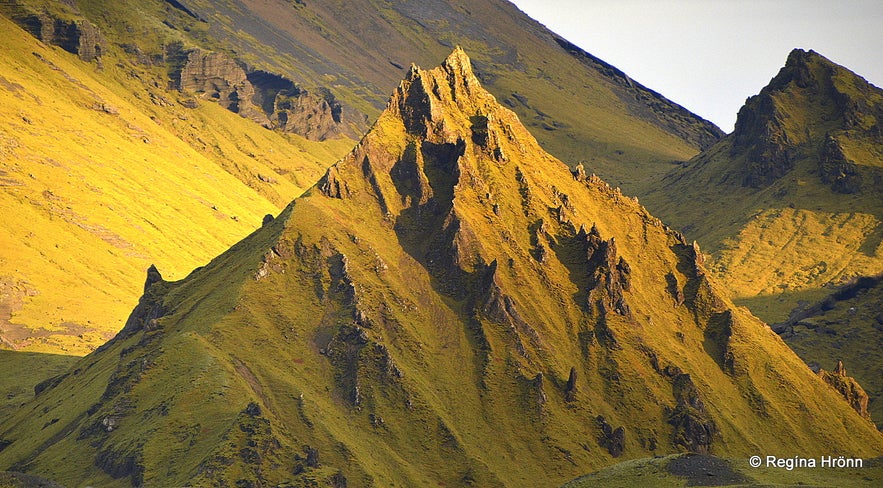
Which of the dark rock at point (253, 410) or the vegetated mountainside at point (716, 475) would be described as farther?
A: the dark rock at point (253, 410)

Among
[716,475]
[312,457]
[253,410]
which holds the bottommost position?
[312,457]

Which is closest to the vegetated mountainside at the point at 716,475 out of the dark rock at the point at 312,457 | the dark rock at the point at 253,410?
the dark rock at the point at 312,457

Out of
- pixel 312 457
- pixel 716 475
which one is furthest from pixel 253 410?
pixel 716 475

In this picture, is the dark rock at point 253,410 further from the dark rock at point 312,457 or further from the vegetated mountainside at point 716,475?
the vegetated mountainside at point 716,475

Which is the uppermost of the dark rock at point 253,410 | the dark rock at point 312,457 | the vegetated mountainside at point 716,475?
the vegetated mountainside at point 716,475

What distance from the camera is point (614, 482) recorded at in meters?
166

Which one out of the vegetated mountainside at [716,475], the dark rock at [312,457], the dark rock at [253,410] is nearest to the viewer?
the vegetated mountainside at [716,475]

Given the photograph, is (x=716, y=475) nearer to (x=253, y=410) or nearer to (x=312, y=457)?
(x=312, y=457)

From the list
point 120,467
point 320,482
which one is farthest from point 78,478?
point 320,482

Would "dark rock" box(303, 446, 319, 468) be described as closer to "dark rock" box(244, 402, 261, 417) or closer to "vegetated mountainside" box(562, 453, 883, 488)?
"dark rock" box(244, 402, 261, 417)

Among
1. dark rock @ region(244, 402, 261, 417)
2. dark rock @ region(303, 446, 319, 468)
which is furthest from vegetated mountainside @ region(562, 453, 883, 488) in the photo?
dark rock @ region(244, 402, 261, 417)

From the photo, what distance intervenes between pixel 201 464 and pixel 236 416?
13530mm

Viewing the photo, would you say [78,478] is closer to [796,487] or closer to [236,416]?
[236,416]

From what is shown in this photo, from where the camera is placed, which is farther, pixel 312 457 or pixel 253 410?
pixel 253 410
